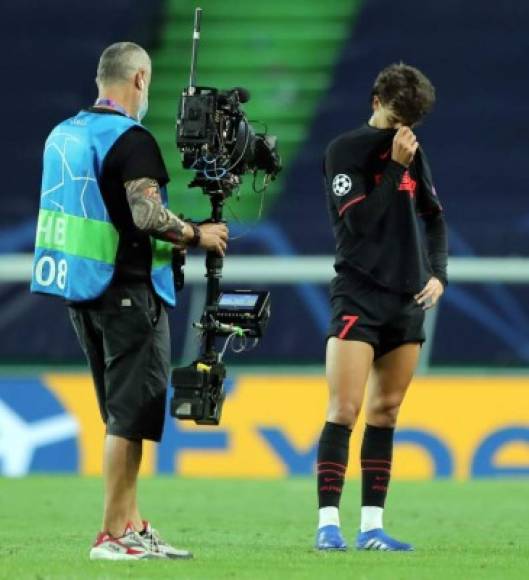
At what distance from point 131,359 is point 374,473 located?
1.07 meters

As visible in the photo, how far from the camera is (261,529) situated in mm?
8203

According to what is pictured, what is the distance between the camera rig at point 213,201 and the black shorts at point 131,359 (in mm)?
92

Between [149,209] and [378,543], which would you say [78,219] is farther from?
[378,543]

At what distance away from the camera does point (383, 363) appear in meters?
6.92

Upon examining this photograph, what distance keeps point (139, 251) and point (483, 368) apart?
6.29 meters

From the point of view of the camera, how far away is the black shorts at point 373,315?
6801 millimetres

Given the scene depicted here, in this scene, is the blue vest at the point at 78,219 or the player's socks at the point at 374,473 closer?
the blue vest at the point at 78,219

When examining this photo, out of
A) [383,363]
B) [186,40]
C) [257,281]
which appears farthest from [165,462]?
[383,363]

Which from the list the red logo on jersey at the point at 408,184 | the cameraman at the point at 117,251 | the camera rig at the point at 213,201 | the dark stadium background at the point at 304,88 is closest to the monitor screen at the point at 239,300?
the camera rig at the point at 213,201

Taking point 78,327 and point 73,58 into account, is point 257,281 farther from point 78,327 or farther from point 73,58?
point 78,327

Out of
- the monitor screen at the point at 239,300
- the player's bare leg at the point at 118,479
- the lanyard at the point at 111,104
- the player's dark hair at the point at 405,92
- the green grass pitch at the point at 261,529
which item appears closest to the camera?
the green grass pitch at the point at 261,529

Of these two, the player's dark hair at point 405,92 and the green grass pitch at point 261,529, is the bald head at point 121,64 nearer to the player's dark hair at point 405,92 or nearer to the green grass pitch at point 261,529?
the player's dark hair at point 405,92

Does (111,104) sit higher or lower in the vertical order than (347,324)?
higher

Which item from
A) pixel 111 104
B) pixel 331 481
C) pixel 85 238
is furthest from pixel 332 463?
pixel 111 104
